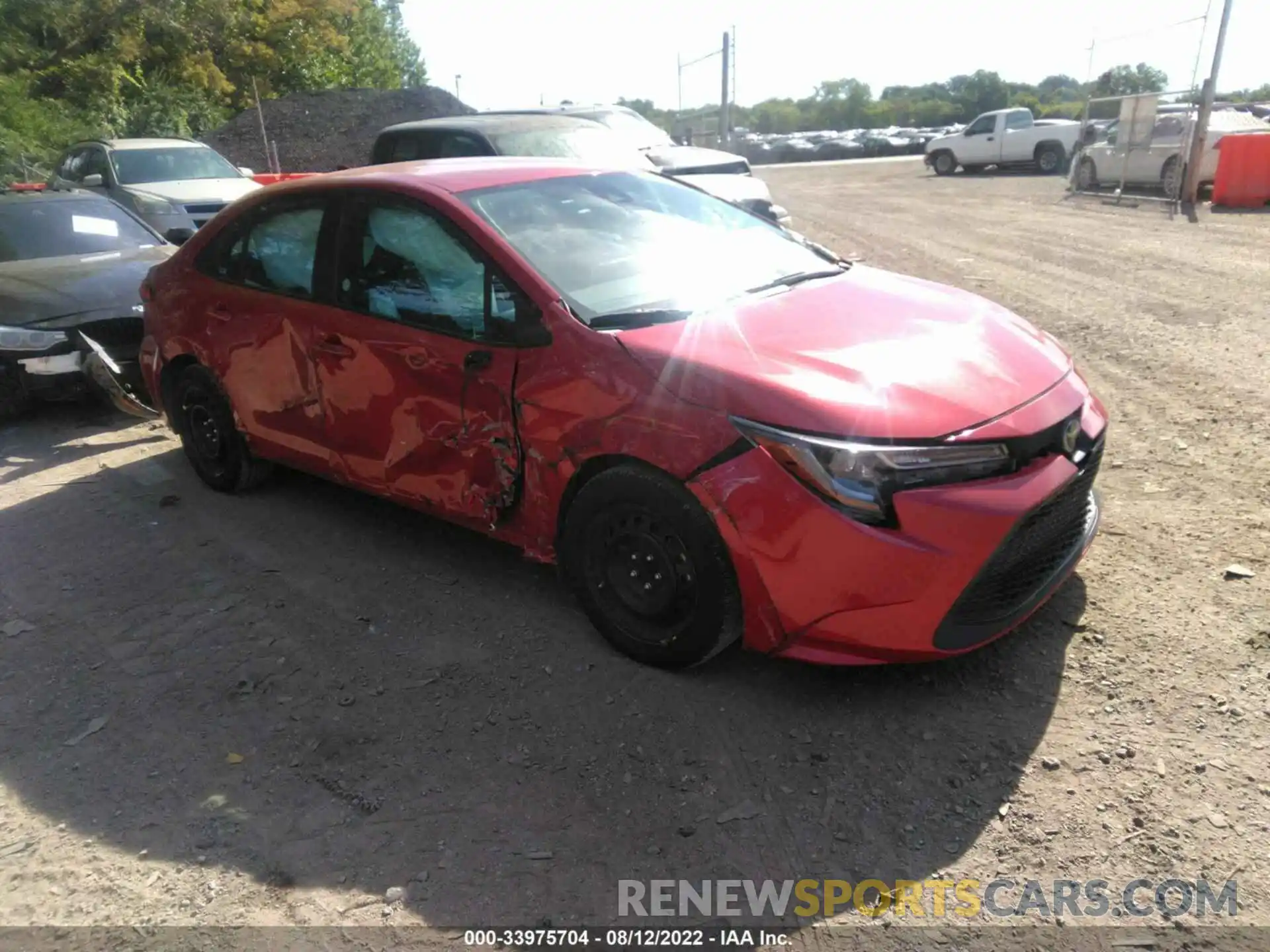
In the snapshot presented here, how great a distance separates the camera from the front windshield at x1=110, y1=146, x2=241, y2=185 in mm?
12719

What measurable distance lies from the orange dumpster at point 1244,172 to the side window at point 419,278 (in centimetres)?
1521

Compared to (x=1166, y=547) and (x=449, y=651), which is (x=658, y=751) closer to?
(x=449, y=651)

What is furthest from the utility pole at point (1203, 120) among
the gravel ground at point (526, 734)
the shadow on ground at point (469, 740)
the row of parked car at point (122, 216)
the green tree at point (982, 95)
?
A: the green tree at point (982, 95)

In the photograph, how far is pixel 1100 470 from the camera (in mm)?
4875

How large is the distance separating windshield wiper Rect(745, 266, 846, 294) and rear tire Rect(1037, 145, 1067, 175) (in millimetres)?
24075

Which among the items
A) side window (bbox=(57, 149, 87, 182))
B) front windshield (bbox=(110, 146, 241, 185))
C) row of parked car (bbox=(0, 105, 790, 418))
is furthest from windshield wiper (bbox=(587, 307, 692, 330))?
side window (bbox=(57, 149, 87, 182))

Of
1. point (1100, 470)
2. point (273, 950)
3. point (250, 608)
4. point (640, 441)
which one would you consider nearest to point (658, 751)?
point (640, 441)

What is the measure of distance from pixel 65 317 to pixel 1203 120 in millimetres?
15459

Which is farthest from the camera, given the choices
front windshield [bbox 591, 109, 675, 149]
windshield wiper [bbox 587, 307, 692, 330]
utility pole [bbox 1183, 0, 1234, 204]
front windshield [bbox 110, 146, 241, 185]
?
utility pole [bbox 1183, 0, 1234, 204]

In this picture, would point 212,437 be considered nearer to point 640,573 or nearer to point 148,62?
point 640,573

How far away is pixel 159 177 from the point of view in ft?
41.9

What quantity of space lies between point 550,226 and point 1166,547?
2.79 metres

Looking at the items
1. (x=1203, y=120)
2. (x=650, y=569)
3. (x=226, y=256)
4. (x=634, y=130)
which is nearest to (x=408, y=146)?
(x=634, y=130)

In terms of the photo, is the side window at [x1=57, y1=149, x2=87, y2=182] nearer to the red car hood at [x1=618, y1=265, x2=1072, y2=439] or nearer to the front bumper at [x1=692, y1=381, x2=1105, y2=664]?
the red car hood at [x1=618, y1=265, x2=1072, y2=439]
